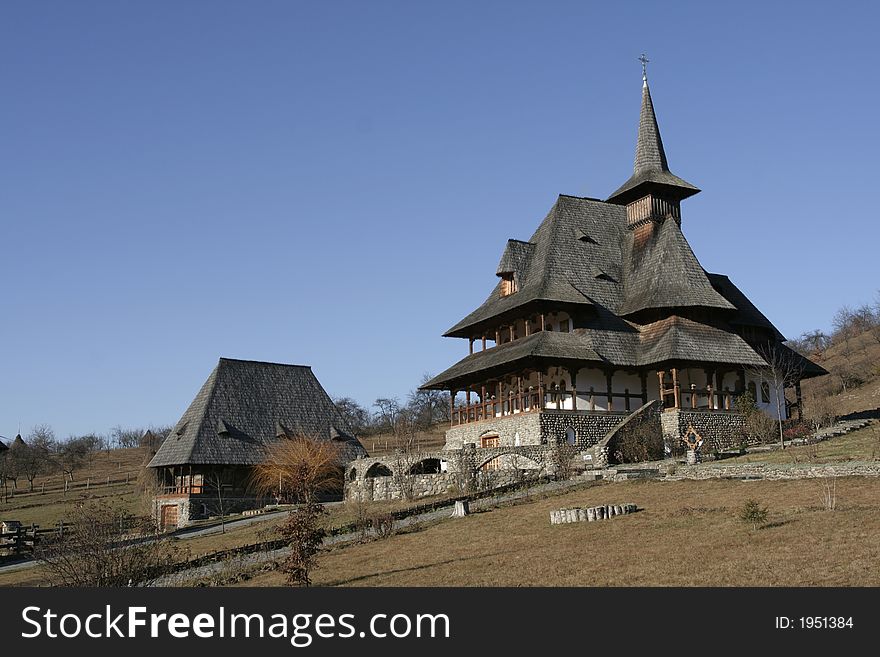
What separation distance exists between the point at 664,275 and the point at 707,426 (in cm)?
774

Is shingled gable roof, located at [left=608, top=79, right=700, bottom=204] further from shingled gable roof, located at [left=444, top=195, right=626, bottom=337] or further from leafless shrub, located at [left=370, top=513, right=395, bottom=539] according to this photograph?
leafless shrub, located at [left=370, top=513, right=395, bottom=539]

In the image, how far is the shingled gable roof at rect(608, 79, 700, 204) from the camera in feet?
156

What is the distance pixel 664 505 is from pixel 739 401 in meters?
19.6

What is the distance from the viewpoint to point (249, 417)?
52.2 meters

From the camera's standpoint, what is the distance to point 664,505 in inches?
953

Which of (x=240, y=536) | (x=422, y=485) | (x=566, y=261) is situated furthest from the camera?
(x=566, y=261)

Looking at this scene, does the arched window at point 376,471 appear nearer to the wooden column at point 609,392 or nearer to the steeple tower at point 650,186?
the wooden column at point 609,392

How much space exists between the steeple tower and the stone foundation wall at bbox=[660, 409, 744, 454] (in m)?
11.6

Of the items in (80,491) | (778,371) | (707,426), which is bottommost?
(80,491)

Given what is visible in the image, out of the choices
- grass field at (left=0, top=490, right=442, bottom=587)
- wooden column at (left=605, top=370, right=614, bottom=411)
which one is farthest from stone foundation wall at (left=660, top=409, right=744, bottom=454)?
grass field at (left=0, top=490, right=442, bottom=587)

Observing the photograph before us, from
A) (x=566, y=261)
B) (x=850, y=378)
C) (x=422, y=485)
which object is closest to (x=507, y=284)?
(x=566, y=261)

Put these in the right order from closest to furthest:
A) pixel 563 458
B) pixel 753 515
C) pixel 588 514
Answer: pixel 753 515 → pixel 588 514 → pixel 563 458

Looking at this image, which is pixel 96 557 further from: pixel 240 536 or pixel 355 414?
pixel 355 414
